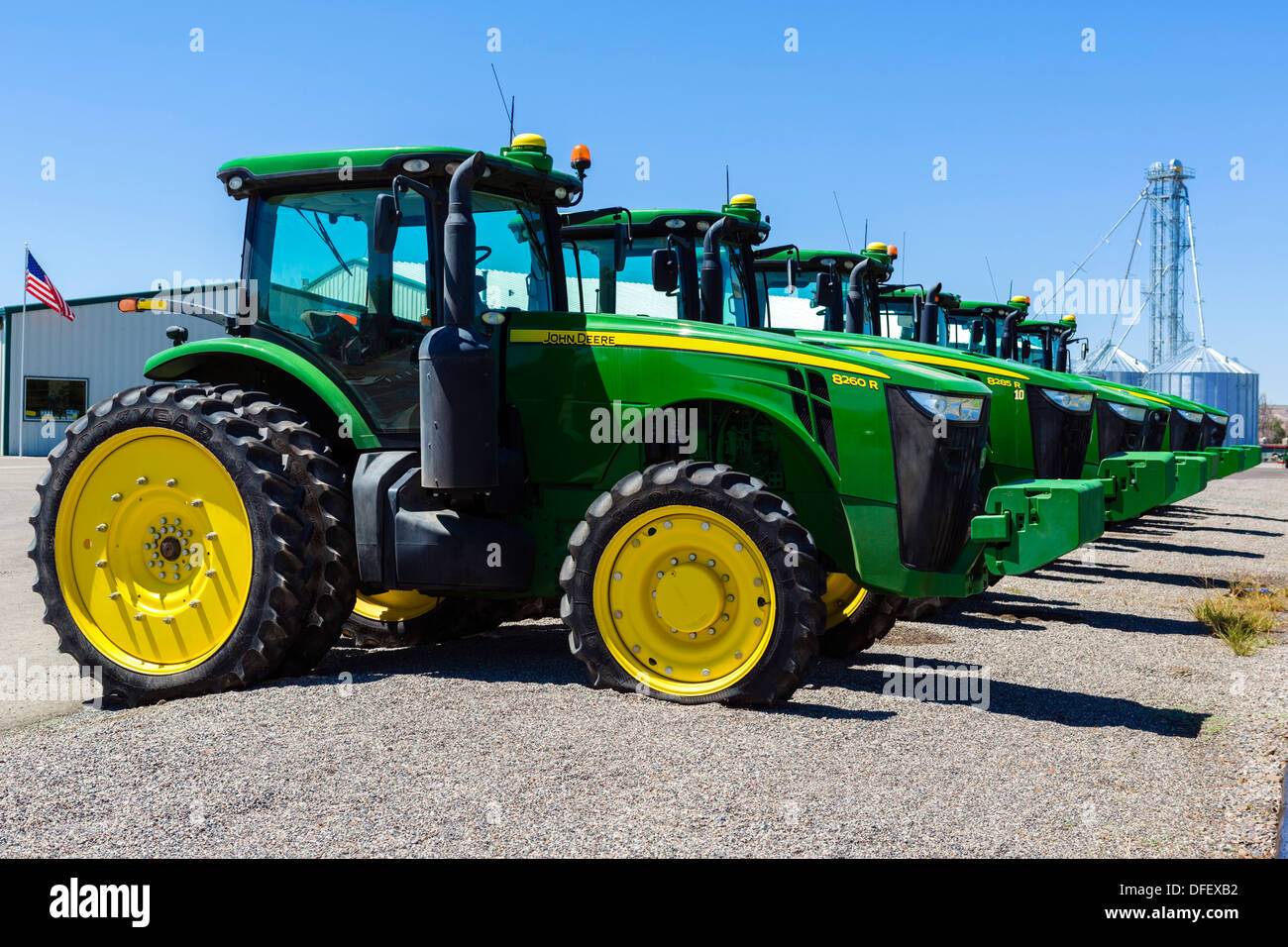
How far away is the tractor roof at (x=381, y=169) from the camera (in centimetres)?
662

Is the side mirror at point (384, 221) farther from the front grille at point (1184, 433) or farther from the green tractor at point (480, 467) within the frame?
the front grille at point (1184, 433)

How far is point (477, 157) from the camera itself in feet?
21.2

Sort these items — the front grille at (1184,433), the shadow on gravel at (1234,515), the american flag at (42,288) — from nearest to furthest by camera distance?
the front grille at (1184,433) → the shadow on gravel at (1234,515) → the american flag at (42,288)

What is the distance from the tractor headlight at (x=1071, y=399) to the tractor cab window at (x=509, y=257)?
617cm

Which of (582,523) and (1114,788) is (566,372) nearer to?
(582,523)

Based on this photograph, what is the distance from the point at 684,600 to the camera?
594 cm

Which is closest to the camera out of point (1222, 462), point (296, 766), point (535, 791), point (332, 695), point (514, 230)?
point (535, 791)

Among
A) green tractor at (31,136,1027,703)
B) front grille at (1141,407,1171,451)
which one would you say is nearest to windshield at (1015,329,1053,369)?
front grille at (1141,407,1171,451)

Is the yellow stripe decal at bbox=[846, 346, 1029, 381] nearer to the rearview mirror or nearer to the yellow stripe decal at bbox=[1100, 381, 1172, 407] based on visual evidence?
the rearview mirror

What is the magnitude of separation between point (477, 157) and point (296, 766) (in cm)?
326

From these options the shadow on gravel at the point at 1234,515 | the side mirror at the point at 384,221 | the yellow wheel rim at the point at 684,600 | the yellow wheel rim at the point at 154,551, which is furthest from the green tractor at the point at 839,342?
the shadow on gravel at the point at 1234,515

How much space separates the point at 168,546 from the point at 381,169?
2.33m

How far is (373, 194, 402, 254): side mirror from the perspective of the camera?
6020 millimetres
